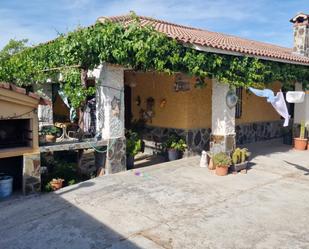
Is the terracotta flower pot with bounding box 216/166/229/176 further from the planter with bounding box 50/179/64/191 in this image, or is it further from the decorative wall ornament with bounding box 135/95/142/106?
the decorative wall ornament with bounding box 135/95/142/106

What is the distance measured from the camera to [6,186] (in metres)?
7.70

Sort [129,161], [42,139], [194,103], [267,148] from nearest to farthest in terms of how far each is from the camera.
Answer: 1. [42,139]
2. [129,161]
3. [194,103]
4. [267,148]

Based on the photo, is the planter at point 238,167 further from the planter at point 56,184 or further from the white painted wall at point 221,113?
the planter at point 56,184

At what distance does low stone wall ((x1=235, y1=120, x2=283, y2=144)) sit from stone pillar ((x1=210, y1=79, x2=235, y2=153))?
3864 millimetres

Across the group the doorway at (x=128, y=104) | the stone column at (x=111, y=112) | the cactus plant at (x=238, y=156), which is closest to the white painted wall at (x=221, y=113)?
the cactus plant at (x=238, y=156)

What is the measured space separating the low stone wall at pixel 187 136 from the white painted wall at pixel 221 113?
4.50 feet

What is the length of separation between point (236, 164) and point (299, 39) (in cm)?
908

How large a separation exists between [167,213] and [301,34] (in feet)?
42.2

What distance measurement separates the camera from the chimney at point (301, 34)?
1523 centimetres

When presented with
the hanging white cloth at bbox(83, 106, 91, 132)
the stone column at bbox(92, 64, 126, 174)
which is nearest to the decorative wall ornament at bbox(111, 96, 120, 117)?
the stone column at bbox(92, 64, 126, 174)

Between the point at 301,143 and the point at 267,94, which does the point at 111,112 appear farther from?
the point at 301,143

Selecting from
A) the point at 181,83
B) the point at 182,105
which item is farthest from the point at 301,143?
the point at 181,83

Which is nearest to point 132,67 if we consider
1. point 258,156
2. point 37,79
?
point 37,79

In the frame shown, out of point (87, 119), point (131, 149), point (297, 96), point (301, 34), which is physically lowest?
point (131, 149)
